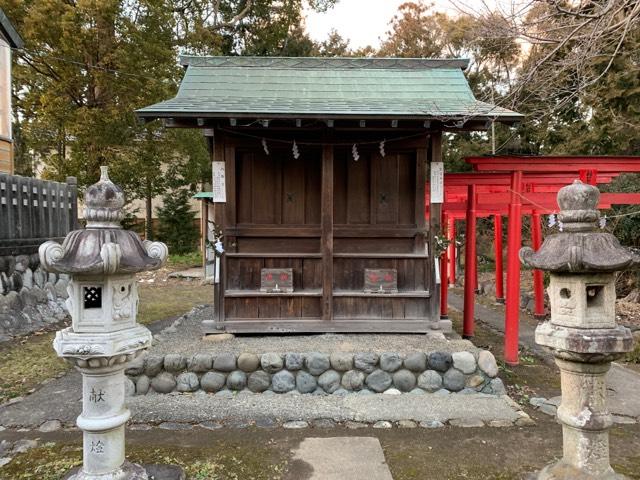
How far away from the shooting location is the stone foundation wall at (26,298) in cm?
804

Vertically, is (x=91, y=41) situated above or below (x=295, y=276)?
above

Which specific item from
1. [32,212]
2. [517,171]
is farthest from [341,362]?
[32,212]

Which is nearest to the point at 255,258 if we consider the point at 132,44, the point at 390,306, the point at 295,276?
the point at 295,276

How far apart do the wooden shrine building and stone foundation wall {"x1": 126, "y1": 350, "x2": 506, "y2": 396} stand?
3.24 ft

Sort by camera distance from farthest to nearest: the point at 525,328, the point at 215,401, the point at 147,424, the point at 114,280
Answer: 1. the point at 525,328
2. the point at 215,401
3. the point at 147,424
4. the point at 114,280

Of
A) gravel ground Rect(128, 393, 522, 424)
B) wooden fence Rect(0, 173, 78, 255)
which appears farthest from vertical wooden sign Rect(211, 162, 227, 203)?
wooden fence Rect(0, 173, 78, 255)

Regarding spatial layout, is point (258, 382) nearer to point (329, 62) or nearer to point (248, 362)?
point (248, 362)

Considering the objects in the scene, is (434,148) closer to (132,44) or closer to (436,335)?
(436,335)

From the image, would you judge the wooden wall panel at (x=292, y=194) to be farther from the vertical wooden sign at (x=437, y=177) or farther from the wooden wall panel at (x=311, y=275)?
the vertical wooden sign at (x=437, y=177)

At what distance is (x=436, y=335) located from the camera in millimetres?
6148

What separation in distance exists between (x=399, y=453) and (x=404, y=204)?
374 centimetres

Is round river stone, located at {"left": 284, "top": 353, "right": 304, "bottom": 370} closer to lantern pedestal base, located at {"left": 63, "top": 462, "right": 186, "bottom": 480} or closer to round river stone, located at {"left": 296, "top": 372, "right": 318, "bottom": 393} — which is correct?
round river stone, located at {"left": 296, "top": 372, "right": 318, "bottom": 393}

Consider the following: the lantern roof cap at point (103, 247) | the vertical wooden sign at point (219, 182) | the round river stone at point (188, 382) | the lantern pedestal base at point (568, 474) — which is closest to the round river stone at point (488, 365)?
the lantern pedestal base at point (568, 474)

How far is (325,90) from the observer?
22.6 ft
